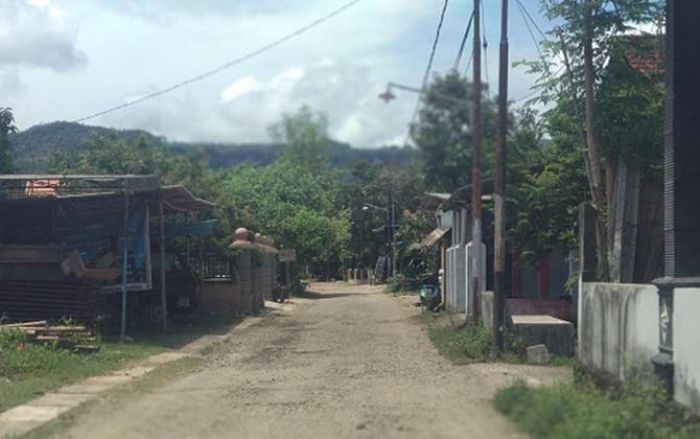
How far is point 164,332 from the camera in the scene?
24.4 m

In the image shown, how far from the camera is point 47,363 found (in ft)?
53.8

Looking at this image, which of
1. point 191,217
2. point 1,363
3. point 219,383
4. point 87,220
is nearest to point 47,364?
point 1,363

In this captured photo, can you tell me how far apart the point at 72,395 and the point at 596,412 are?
25.1 feet

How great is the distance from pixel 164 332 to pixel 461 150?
12.4m

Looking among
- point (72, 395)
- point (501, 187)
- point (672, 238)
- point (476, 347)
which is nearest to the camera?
point (672, 238)

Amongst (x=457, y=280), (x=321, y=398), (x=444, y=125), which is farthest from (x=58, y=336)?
(x=457, y=280)

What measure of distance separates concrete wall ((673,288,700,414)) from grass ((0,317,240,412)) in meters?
8.24

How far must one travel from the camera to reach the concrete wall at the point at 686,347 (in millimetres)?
9945

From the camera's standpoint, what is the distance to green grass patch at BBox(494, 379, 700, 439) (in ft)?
29.6

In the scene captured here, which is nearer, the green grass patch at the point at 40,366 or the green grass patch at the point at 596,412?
the green grass patch at the point at 596,412

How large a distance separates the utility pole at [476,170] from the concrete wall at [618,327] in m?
2.94

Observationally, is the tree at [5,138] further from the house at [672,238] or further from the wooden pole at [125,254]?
the house at [672,238]

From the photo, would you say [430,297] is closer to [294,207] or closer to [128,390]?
[128,390]

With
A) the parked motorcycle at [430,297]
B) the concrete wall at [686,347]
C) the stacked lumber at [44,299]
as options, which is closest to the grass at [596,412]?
the concrete wall at [686,347]
